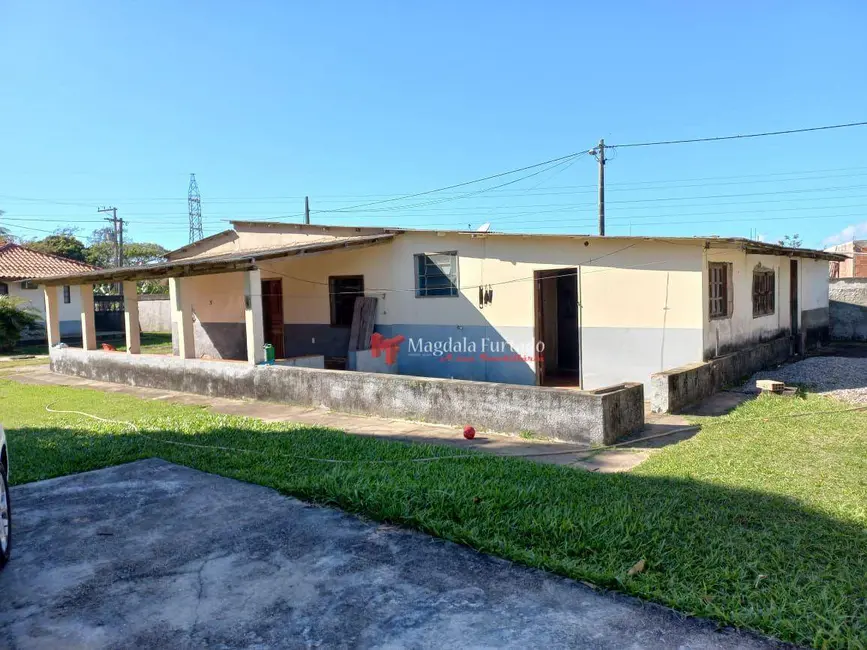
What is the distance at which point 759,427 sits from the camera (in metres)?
7.78

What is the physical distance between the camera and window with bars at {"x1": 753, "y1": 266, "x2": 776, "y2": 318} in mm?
13328

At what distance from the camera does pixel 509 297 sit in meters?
12.5

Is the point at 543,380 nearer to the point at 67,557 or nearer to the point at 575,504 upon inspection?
the point at 575,504

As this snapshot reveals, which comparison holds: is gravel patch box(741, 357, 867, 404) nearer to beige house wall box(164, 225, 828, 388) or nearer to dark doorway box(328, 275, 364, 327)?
beige house wall box(164, 225, 828, 388)

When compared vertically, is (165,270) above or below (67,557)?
above

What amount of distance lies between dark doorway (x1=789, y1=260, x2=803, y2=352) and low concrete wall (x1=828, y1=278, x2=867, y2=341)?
4.85 m

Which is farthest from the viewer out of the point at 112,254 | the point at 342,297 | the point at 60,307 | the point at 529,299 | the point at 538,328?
the point at 112,254

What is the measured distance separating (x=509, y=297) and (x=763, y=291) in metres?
5.99

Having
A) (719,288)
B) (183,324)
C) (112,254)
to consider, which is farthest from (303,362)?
(112,254)

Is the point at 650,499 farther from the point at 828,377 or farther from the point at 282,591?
the point at 828,377

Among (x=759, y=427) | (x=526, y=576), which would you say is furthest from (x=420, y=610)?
(x=759, y=427)

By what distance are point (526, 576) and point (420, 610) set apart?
0.69 metres

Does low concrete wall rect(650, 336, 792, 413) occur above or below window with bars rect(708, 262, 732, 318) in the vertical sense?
below

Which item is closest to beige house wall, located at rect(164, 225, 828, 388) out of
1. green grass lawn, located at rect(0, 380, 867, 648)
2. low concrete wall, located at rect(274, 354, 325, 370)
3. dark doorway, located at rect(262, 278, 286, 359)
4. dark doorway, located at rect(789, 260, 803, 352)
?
dark doorway, located at rect(262, 278, 286, 359)
